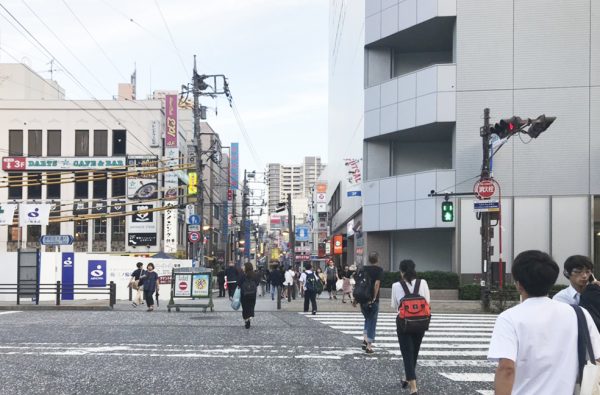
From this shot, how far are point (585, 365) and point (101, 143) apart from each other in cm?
5323

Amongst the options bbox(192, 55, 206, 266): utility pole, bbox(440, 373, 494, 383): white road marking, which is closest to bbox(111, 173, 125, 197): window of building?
bbox(192, 55, 206, 266): utility pole

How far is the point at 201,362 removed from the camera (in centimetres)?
1015

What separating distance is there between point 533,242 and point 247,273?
651 inches

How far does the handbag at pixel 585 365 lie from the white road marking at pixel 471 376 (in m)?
5.71

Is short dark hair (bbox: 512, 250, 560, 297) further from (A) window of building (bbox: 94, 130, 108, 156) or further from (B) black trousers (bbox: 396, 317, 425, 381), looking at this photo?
(A) window of building (bbox: 94, 130, 108, 156)

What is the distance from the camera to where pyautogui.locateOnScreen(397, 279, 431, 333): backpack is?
25.8ft

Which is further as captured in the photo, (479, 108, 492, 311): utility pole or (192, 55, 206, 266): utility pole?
(192, 55, 206, 266): utility pole

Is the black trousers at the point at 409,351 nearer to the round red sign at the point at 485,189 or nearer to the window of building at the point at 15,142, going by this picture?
the round red sign at the point at 485,189

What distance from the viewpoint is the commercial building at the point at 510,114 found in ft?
89.6

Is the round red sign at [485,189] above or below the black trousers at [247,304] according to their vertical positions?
above

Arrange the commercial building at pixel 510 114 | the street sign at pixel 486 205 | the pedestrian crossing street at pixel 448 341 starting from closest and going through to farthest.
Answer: the pedestrian crossing street at pixel 448 341
the street sign at pixel 486 205
the commercial building at pixel 510 114

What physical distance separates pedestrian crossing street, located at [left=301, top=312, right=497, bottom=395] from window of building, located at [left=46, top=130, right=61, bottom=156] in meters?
38.9

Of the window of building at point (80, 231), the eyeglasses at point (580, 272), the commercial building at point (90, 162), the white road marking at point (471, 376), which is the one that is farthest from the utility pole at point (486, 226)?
the window of building at point (80, 231)

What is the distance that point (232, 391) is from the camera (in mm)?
7926
